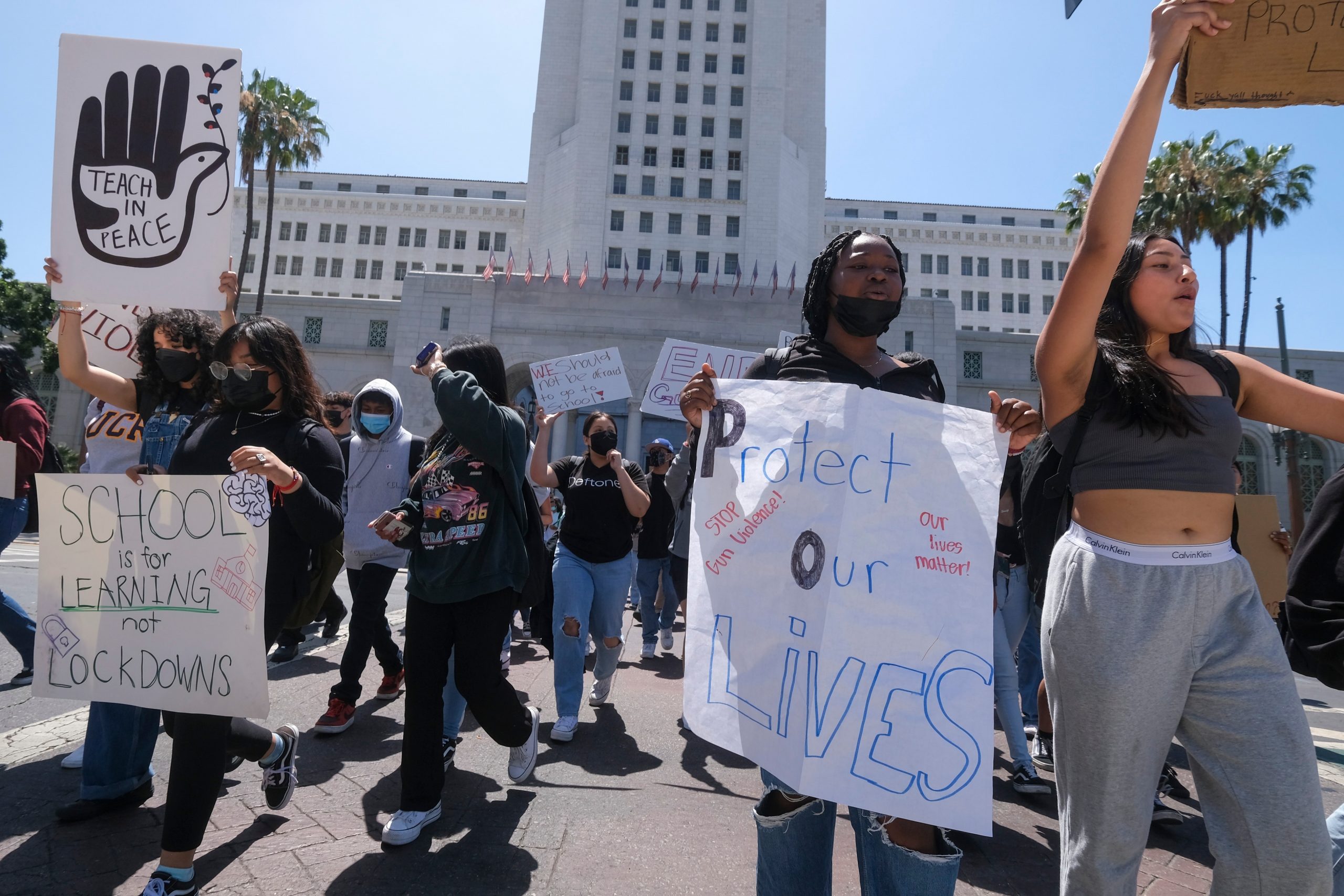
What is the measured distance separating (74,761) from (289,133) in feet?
104

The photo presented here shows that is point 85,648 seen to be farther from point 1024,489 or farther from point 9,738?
point 1024,489

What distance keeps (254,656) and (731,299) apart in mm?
31583

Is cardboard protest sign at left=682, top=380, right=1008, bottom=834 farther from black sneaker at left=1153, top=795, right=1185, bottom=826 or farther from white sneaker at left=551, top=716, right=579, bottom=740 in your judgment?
white sneaker at left=551, top=716, right=579, bottom=740

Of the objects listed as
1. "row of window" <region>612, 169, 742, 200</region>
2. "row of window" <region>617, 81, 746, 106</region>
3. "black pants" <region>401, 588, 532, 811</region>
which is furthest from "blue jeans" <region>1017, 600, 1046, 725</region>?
"row of window" <region>617, 81, 746, 106</region>

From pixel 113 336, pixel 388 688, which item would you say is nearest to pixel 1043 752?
pixel 388 688

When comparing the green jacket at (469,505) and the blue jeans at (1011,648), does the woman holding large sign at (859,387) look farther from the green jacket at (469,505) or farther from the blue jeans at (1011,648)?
the blue jeans at (1011,648)

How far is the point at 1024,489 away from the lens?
2416mm

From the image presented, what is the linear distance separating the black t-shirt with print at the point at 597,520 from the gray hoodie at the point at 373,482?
3.48ft

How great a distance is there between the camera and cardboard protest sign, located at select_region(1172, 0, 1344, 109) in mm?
2104

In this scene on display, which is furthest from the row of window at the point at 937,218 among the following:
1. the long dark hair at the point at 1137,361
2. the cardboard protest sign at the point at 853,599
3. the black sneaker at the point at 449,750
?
the cardboard protest sign at the point at 853,599

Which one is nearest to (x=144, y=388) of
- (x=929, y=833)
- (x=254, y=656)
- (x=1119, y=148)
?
(x=254, y=656)

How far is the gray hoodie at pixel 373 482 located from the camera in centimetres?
508

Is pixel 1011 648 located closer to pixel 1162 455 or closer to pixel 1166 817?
pixel 1166 817

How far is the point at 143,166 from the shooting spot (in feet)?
13.2
